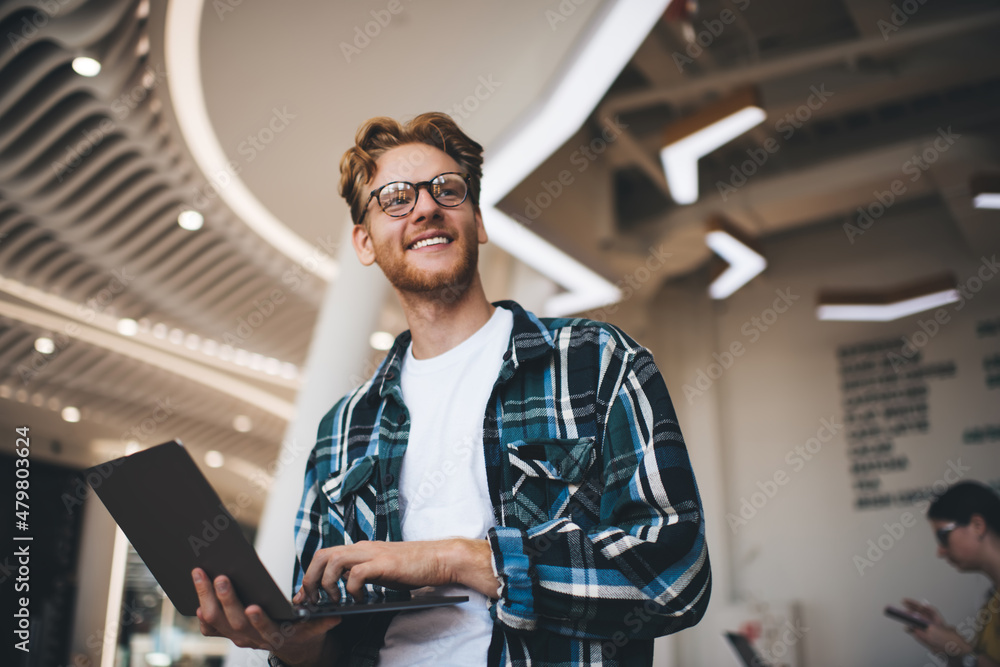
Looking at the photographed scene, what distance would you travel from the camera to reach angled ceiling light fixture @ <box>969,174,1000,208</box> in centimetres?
486

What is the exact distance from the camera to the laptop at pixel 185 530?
104 cm

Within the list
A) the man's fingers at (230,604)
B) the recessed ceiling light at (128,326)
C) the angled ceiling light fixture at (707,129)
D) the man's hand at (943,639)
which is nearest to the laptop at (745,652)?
the man's hand at (943,639)

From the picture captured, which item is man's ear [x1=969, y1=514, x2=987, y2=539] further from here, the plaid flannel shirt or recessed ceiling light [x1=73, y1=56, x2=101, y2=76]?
recessed ceiling light [x1=73, y1=56, x2=101, y2=76]

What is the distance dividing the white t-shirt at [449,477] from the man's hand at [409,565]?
0.33 ft

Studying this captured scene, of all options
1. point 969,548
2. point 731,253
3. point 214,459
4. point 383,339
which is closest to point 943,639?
point 969,548

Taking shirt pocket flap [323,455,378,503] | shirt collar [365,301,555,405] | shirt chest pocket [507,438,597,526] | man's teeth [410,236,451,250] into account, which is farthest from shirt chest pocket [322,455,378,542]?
man's teeth [410,236,451,250]

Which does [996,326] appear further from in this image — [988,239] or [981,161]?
[981,161]

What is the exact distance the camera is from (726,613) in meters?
6.12

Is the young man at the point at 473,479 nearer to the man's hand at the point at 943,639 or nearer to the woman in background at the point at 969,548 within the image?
the woman in background at the point at 969,548

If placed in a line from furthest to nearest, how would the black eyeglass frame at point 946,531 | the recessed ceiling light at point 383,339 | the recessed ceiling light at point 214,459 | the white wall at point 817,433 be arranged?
the recessed ceiling light at point 214,459 < the recessed ceiling light at point 383,339 < the white wall at point 817,433 < the black eyeglass frame at point 946,531

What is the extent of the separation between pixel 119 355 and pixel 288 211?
10.0ft

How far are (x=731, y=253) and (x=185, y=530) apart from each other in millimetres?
4806

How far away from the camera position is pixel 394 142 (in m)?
1.64

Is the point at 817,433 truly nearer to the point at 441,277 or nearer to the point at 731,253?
the point at 731,253
